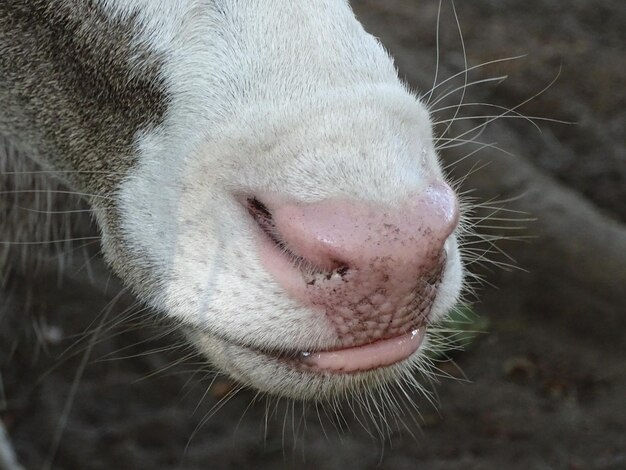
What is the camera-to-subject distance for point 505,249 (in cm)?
429

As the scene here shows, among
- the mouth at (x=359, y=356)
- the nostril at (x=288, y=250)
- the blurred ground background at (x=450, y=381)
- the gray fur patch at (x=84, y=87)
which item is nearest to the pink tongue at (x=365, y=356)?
the mouth at (x=359, y=356)

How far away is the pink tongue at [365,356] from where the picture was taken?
6.08 feet

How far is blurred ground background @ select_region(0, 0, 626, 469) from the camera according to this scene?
3.95 meters

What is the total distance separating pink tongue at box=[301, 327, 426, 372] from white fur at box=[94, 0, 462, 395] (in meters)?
0.05

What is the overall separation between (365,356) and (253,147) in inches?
20.1

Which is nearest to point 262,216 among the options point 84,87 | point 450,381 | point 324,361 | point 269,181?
point 269,181

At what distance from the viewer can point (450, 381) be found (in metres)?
Result: 4.19

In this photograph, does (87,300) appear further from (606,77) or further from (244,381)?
(606,77)

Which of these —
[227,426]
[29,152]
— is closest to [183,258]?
[29,152]

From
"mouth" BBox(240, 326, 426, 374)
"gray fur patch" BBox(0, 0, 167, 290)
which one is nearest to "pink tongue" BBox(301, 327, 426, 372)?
"mouth" BBox(240, 326, 426, 374)

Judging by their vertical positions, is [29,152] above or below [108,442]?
above

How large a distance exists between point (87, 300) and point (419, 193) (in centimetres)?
308

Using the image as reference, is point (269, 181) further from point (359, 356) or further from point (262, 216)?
point (359, 356)

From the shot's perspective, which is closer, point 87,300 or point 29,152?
point 29,152
